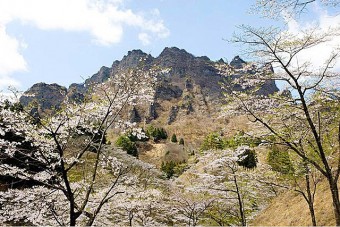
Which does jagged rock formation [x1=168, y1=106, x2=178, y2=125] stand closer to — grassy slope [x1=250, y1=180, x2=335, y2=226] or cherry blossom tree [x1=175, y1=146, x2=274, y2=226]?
cherry blossom tree [x1=175, y1=146, x2=274, y2=226]

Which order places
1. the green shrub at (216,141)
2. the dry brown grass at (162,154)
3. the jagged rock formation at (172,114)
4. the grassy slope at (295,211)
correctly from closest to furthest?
1. the grassy slope at (295,211)
2. the green shrub at (216,141)
3. the dry brown grass at (162,154)
4. the jagged rock formation at (172,114)

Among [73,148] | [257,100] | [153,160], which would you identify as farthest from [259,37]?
[153,160]

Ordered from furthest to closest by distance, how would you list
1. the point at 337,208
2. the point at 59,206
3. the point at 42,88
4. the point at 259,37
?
the point at 42,88 → the point at 59,206 → the point at 259,37 → the point at 337,208

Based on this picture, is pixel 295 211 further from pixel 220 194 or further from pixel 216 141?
pixel 216 141

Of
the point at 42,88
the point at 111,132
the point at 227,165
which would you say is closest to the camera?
the point at 227,165

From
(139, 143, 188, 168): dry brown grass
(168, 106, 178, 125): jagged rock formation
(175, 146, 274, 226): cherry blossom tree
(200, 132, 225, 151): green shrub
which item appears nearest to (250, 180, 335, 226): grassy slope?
(175, 146, 274, 226): cherry blossom tree

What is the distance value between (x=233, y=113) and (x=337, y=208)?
3.84m

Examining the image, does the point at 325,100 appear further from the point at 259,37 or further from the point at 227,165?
the point at 227,165

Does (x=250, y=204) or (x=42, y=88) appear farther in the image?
(x=42, y=88)

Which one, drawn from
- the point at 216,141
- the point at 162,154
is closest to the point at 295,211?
the point at 216,141

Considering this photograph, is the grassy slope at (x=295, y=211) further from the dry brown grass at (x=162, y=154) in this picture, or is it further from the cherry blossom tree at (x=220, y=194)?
the dry brown grass at (x=162, y=154)

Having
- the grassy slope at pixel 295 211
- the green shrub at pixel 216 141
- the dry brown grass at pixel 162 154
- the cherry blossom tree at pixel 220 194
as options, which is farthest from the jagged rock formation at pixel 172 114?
the grassy slope at pixel 295 211

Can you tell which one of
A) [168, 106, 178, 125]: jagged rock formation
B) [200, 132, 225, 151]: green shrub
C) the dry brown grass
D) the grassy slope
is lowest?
the grassy slope

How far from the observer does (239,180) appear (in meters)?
23.1
